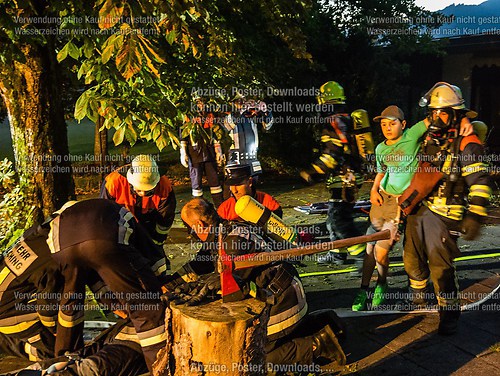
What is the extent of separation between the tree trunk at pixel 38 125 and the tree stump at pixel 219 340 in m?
3.28

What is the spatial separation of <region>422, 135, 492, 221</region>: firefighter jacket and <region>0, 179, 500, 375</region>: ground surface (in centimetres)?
108

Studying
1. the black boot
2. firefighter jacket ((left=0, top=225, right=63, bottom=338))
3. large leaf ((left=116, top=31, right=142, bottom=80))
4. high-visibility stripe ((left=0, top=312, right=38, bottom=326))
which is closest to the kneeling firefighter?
the black boot

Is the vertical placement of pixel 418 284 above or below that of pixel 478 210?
below

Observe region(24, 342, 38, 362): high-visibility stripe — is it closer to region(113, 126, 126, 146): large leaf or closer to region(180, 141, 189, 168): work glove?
region(113, 126, 126, 146): large leaf

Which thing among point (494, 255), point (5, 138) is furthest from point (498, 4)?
point (494, 255)

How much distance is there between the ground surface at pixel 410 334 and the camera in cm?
443

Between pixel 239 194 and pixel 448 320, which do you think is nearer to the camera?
pixel 448 320

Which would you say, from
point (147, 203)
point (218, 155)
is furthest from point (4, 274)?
point (218, 155)

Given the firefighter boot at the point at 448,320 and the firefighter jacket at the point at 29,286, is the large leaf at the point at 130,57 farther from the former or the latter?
the firefighter boot at the point at 448,320

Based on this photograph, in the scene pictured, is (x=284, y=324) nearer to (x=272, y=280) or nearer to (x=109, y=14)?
(x=272, y=280)

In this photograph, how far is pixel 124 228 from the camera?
413cm

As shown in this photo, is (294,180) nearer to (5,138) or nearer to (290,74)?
(290,74)

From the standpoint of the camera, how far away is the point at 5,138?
29.7 m

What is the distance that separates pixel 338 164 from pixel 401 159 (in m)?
1.41
